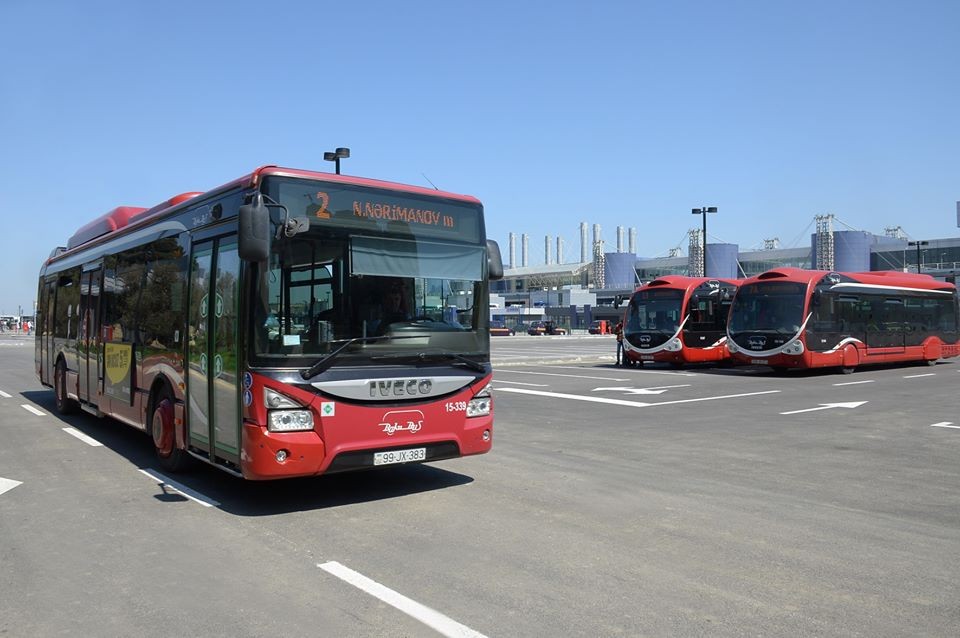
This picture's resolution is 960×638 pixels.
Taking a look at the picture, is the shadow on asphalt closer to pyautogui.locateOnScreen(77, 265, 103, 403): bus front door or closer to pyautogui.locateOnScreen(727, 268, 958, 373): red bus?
pyautogui.locateOnScreen(77, 265, 103, 403): bus front door

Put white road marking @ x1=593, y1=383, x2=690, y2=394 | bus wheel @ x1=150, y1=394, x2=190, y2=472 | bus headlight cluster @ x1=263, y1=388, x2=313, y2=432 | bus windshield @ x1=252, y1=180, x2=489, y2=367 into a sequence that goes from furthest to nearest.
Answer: white road marking @ x1=593, y1=383, x2=690, y2=394 → bus wheel @ x1=150, y1=394, x2=190, y2=472 → bus windshield @ x1=252, y1=180, x2=489, y2=367 → bus headlight cluster @ x1=263, y1=388, x2=313, y2=432

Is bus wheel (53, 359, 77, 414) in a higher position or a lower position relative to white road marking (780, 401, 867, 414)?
higher

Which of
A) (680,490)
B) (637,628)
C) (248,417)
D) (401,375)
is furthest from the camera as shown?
(680,490)

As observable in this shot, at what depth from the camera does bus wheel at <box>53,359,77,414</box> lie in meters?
14.0

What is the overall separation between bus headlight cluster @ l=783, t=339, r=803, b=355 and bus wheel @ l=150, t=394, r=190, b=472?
19.4m

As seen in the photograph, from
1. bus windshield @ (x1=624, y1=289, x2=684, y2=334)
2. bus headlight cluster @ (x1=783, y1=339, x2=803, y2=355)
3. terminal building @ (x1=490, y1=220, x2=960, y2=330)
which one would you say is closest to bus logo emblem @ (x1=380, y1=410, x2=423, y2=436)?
bus headlight cluster @ (x1=783, y1=339, x2=803, y2=355)

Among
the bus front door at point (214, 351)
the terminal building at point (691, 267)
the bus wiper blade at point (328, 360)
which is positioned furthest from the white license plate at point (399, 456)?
the terminal building at point (691, 267)

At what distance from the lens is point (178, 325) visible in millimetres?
Result: 8492

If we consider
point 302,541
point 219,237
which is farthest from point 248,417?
point 219,237

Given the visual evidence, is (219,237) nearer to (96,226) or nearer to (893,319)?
(96,226)

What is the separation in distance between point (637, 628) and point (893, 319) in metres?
26.7

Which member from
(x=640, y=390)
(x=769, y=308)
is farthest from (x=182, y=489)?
(x=769, y=308)

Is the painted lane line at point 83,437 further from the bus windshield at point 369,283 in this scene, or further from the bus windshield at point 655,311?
the bus windshield at point 655,311

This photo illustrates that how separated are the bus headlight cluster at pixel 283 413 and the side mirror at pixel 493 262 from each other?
8.35 ft
